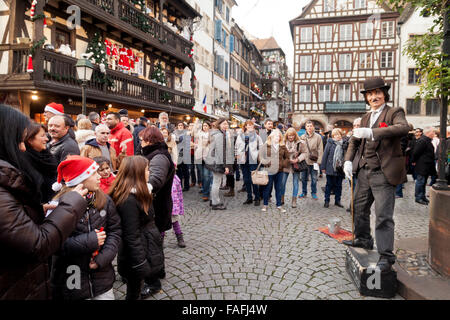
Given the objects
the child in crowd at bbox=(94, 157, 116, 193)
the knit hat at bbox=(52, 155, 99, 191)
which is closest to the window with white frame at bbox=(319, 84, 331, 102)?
the child in crowd at bbox=(94, 157, 116, 193)

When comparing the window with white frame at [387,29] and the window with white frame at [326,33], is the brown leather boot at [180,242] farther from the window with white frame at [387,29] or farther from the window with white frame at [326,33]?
the window with white frame at [387,29]

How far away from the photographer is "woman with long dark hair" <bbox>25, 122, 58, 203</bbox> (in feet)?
8.54

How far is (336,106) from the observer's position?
31375 mm

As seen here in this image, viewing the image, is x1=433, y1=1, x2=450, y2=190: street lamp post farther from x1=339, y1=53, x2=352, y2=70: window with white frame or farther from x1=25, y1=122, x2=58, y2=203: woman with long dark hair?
x1=339, y1=53, x2=352, y2=70: window with white frame

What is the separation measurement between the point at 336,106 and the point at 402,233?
1128 inches

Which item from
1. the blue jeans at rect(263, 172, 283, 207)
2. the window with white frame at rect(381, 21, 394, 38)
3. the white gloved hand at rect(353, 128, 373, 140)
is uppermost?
the window with white frame at rect(381, 21, 394, 38)

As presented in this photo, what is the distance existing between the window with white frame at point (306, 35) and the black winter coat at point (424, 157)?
27.2m

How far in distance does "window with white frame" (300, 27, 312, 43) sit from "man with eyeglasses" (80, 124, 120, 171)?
31.7 meters

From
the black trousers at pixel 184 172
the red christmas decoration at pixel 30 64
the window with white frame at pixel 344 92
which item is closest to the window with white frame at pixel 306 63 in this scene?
the window with white frame at pixel 344 92

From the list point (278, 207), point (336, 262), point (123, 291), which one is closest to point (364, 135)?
point (336, 262)

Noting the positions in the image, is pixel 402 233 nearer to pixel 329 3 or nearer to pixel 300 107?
pixel 300 107

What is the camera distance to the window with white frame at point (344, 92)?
31.2 metres
